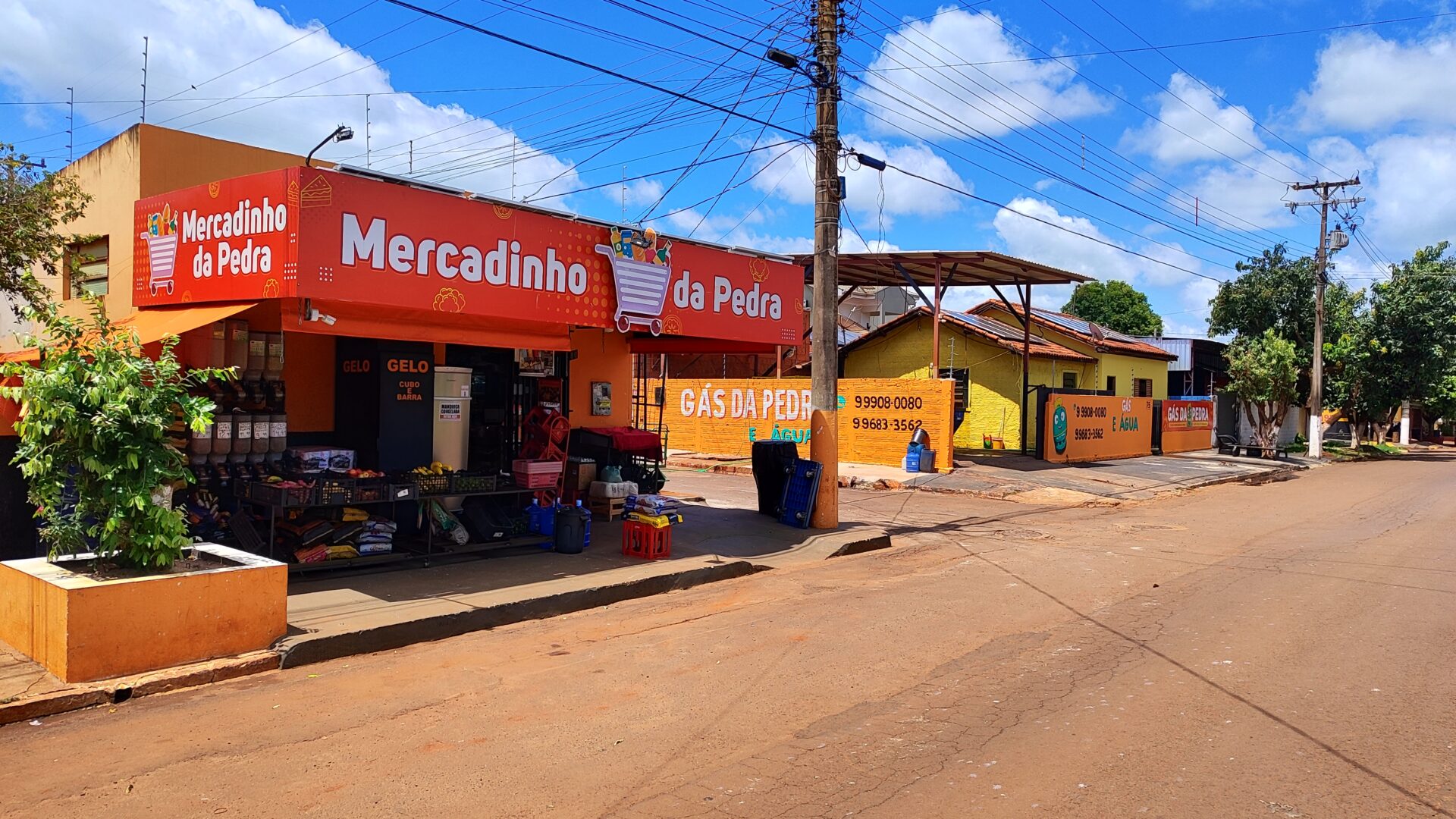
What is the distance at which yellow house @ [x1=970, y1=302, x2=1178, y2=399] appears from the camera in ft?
114

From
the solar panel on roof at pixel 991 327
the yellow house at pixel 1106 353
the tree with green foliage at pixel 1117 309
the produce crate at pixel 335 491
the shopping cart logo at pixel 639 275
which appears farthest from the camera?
the tree with green foliage at pixel 1117 309

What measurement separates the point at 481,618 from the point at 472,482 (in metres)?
2.64

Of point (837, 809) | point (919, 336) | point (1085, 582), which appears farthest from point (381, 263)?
point (919, 336)

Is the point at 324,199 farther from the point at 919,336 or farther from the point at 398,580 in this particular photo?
the point at 919,336

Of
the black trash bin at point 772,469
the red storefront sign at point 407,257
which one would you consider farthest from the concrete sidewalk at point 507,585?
the red storefront sign at point 407,257

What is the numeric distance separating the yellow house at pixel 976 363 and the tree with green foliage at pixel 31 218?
22490 mm

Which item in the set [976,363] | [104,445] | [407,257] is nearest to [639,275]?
A: [407,257]

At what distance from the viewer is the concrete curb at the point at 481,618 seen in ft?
23.9

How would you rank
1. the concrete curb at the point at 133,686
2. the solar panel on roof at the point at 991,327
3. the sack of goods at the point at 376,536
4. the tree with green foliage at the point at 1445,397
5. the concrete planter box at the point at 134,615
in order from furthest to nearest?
the tree with green foliage at the point at 1445,397
the solar panel on roof at the point at 991,327
the sack of goods at the point at 376,536
the concrete planter box at the point at 134,615
the concrete curb at the point at 133,686

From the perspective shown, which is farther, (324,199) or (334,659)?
(324,199)

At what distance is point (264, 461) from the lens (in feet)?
33.4

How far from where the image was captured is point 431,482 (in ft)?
34.0

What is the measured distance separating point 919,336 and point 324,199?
84.7 feet

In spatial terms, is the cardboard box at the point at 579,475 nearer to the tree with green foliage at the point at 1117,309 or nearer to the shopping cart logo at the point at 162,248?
the shopping cart logo at the point at 162,248
